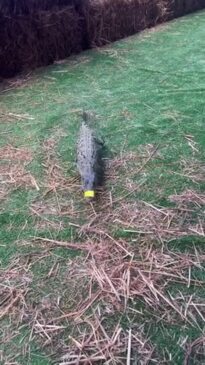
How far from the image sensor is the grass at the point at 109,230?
1.42m

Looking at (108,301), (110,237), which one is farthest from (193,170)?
(108,301)

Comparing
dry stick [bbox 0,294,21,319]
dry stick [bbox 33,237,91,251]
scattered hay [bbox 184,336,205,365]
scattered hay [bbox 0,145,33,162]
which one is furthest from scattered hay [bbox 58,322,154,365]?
scattered hay [bbox 0,145,33,162]

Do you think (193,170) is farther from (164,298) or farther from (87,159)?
(164,298)

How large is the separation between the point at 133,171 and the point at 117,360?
125cm

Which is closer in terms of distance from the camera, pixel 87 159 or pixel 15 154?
pixel 87 159

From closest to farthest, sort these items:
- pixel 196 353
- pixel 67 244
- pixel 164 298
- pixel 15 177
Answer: pixel 196 353
pixel 164 298
pixel 67 244
pixel 15 177

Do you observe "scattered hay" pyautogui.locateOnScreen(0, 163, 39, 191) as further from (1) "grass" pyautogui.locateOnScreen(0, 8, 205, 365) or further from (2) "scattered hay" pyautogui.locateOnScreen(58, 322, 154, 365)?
(2) "scattered hay" pyautogui.locateOnScreen(58, 322, 154, 365)

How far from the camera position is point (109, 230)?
1.90m

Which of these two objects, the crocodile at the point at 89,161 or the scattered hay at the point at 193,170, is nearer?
the crocodile at the point at 89,161

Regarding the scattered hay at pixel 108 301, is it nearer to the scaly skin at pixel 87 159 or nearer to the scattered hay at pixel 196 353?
the scattered hay at pixel 196 353

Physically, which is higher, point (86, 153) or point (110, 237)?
point (86, 153)

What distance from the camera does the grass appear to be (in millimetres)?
1417

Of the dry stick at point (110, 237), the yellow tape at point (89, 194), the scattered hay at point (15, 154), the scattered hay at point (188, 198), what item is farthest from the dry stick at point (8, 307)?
the scattered hay at point (15, 154)

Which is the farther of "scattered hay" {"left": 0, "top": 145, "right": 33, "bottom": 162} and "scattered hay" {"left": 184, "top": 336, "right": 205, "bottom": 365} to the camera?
"scattered hay" {"left": 0, "top": 145, "right": 33, "bottom": 162}
